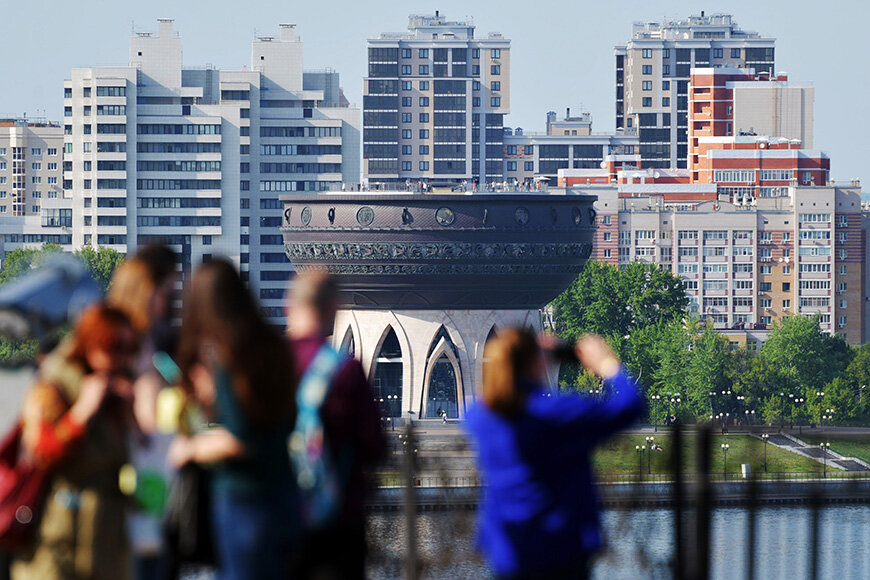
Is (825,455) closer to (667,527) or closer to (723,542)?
(667,527)

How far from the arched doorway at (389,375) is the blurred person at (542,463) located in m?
74.9

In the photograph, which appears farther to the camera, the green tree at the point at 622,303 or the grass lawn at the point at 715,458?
the green tree at the point at 622,303

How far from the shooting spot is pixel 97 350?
10484 millimetres

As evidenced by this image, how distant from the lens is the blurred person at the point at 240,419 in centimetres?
999

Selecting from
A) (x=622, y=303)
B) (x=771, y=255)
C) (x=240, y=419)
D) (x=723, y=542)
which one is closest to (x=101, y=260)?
(x=622, y=303)

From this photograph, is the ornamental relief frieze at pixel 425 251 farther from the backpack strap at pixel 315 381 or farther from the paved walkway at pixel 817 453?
the backpack strap at pixel 315 381

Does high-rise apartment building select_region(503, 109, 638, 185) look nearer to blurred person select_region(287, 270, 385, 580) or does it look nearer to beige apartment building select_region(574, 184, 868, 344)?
beige apartment building select_region(574, 184, 868, 344)

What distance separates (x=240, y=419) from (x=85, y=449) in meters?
0.96

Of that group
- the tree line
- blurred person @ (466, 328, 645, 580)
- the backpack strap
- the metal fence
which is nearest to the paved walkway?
the metal fence

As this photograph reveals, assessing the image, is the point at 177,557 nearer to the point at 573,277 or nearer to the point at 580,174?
the point at 573,277

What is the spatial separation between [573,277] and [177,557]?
2985 inches

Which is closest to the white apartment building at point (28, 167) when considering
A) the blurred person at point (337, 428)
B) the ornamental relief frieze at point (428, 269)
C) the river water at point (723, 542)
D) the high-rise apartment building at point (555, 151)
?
the high-rise apartment building at point (555, 151)

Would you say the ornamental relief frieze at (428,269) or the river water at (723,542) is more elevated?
the ornamental relief frieze at (428,269)

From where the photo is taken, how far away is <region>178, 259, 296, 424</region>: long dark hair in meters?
9.98
